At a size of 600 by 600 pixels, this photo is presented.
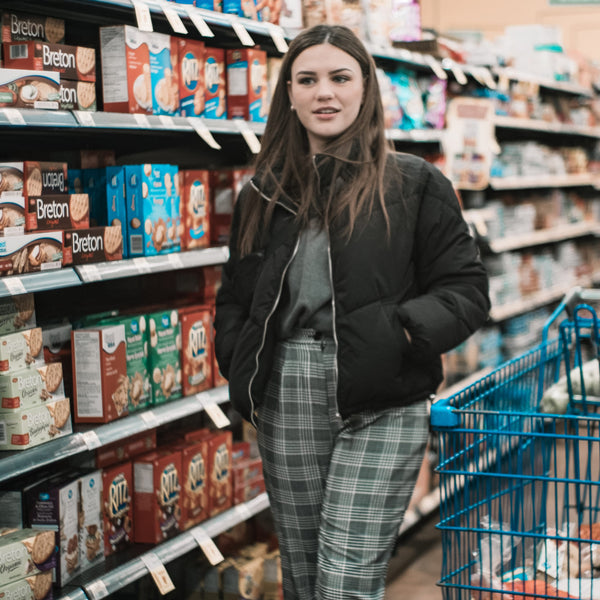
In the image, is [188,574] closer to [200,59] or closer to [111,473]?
[111,473]

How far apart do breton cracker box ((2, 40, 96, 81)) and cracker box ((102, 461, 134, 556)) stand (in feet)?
3.81

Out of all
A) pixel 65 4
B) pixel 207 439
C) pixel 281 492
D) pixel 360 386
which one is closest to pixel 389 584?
pixel 207 439

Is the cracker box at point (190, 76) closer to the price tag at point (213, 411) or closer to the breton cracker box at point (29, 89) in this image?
the breton cracker box at point (29, 89)

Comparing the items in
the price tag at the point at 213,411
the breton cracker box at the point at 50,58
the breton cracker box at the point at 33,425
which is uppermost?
the breton cracker box at the point at 50,58

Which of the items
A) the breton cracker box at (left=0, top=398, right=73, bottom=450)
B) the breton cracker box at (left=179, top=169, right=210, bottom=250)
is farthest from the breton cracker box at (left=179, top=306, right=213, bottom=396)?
the breton cracker box at (left=0, top=398, right=73, bottom=450)

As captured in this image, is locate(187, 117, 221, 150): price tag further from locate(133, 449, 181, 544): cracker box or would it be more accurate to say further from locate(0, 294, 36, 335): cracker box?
locate(133, 449, 181, 544): cracker box

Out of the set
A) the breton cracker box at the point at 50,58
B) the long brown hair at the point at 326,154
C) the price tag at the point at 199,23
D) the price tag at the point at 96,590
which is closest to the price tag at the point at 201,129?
the price tag at the point at 199,23

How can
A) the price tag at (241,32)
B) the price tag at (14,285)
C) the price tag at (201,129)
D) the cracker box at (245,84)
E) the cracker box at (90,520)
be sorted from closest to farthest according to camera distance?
the price tag at (14,285)
the cracker box at (90,520)
the price tag at (201,129)
the price tag at (241,32)
the cracker box at (245,84)

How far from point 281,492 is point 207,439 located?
1.05m

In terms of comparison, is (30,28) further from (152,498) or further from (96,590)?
(96,590)

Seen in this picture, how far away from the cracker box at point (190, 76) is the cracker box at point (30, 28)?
1.37ft

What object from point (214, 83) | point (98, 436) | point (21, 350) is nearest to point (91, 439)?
point (98, 436)

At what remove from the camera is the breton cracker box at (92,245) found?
2.53 m

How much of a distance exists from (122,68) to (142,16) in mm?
199
